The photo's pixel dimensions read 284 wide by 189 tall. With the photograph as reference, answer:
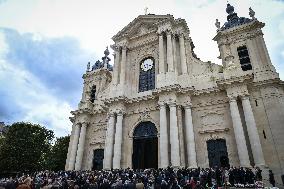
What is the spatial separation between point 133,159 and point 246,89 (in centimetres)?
1015

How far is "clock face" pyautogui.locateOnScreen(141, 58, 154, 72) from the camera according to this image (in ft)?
74.3

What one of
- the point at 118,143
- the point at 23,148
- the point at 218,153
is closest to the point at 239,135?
the point at 218,153

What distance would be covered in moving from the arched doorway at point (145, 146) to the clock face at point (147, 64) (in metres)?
5.67

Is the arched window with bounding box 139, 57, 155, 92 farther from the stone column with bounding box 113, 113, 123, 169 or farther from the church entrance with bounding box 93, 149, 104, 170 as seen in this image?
the church entrance with bounding box 93, 149, 104, 170

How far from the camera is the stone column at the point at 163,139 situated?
53.6 ft

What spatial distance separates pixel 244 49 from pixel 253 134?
8.26 metres

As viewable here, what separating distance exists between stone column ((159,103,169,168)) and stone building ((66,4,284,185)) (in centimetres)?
7

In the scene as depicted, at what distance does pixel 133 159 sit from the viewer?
62.5 feet

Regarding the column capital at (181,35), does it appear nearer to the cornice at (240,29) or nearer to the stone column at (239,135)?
the cornice at (240,29)

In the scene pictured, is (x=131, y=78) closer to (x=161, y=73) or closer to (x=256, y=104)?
(x=161, y=73)

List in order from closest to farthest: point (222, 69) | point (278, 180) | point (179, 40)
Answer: point (278, 180), point (222, 69), point (179, 40)

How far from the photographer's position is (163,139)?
17.0 meters

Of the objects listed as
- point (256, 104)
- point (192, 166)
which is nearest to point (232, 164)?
point (192, 166)

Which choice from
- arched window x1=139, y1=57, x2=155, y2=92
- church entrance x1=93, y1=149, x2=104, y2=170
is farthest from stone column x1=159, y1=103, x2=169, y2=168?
church entrance x1=93, y1=149, x2=104, y2=170
